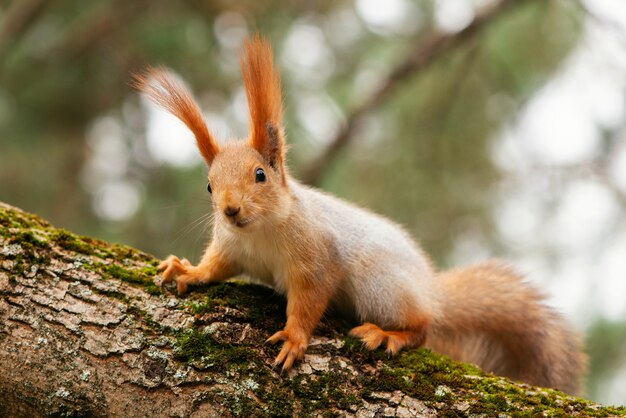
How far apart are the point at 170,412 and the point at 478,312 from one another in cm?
182

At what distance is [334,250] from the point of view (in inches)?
119

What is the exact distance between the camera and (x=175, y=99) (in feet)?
9.12

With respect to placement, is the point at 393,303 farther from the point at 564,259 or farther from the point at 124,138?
the point at 124,138

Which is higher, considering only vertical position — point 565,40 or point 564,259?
point 565,40

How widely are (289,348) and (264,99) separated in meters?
1.06

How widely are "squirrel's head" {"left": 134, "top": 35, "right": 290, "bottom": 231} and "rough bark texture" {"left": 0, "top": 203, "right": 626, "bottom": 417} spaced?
401 mm

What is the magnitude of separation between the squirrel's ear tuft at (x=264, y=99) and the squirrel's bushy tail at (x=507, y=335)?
118 cm

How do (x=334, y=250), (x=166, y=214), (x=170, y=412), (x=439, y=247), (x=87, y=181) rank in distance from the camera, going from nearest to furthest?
(x=170, y=412) → (x=334, y=250) → (x=166, y=214) → (x=439, y=247) → (x=87, y=181)

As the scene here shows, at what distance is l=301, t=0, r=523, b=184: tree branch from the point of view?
17.7ft

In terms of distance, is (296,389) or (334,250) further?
(334,250)

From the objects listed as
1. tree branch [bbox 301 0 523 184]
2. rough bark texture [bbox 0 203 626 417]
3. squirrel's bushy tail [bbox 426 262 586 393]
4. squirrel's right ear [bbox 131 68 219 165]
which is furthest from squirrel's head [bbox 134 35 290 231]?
tree branch [bbox 301 0 523 184]

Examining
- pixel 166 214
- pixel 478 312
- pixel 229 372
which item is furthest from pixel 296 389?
pixel 166 214

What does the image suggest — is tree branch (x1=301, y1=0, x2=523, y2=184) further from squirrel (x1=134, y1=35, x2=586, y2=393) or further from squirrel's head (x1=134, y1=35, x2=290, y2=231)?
squirrel's head (x1=134, y1=35, x2=290, y2=231)

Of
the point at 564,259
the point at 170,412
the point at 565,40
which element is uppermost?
the point at 565,40
